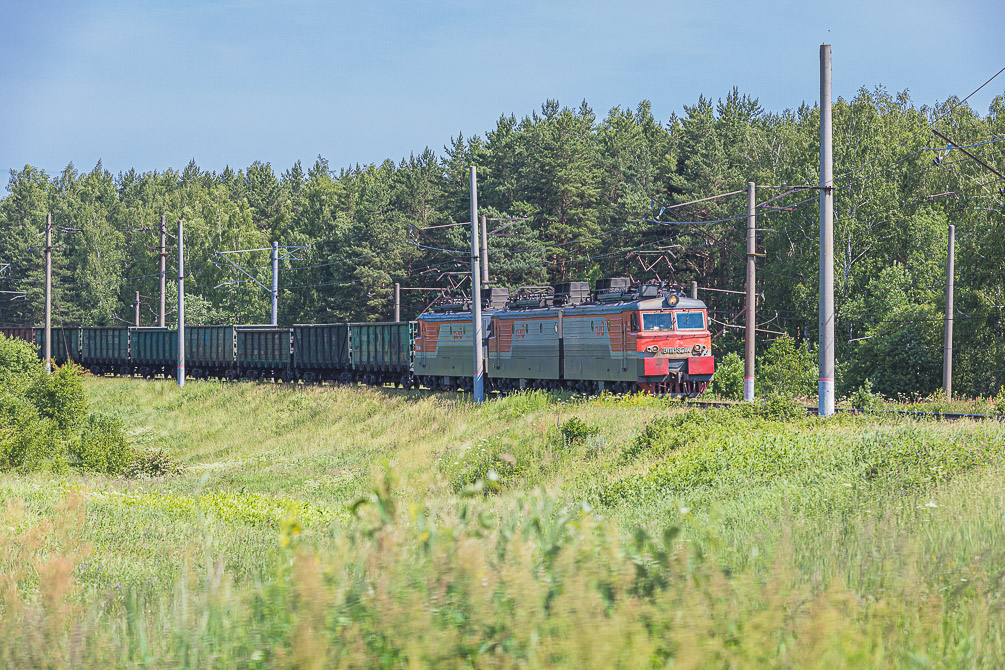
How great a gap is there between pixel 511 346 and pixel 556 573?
29.9m

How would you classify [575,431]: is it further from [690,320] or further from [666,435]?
[690,320]

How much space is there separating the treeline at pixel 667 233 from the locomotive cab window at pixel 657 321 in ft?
9.87

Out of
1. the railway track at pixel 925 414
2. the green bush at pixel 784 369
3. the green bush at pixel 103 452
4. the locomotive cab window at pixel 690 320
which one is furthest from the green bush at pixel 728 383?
the green bush at pixel 103 452

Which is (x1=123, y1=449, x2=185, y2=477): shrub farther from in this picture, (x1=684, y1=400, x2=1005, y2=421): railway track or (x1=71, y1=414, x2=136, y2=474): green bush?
(x1=684, y1=400, x2=1005, y2=421): railway track

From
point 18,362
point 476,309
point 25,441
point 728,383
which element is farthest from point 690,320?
point 18,362

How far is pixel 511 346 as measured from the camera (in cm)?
3572

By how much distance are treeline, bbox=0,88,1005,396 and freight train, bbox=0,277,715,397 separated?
3490 mm

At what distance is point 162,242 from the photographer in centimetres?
5244

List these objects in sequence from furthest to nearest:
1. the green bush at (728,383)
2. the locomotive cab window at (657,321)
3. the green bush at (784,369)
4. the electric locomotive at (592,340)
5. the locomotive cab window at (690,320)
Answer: the green bush at (784,369), the green bush at (728,383), the locomotive cab window at (690,320), the electric locomotive at (592,340), the locomotive cab window at (657,321)

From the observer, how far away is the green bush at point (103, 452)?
29.4m

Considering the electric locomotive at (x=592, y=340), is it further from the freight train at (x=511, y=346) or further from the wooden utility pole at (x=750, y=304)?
the wooden utility pole at (x=750, y=304)

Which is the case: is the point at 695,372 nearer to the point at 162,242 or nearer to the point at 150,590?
the point at 150,590

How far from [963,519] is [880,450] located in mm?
6345

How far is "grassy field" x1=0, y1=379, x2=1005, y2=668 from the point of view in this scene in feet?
17.8
